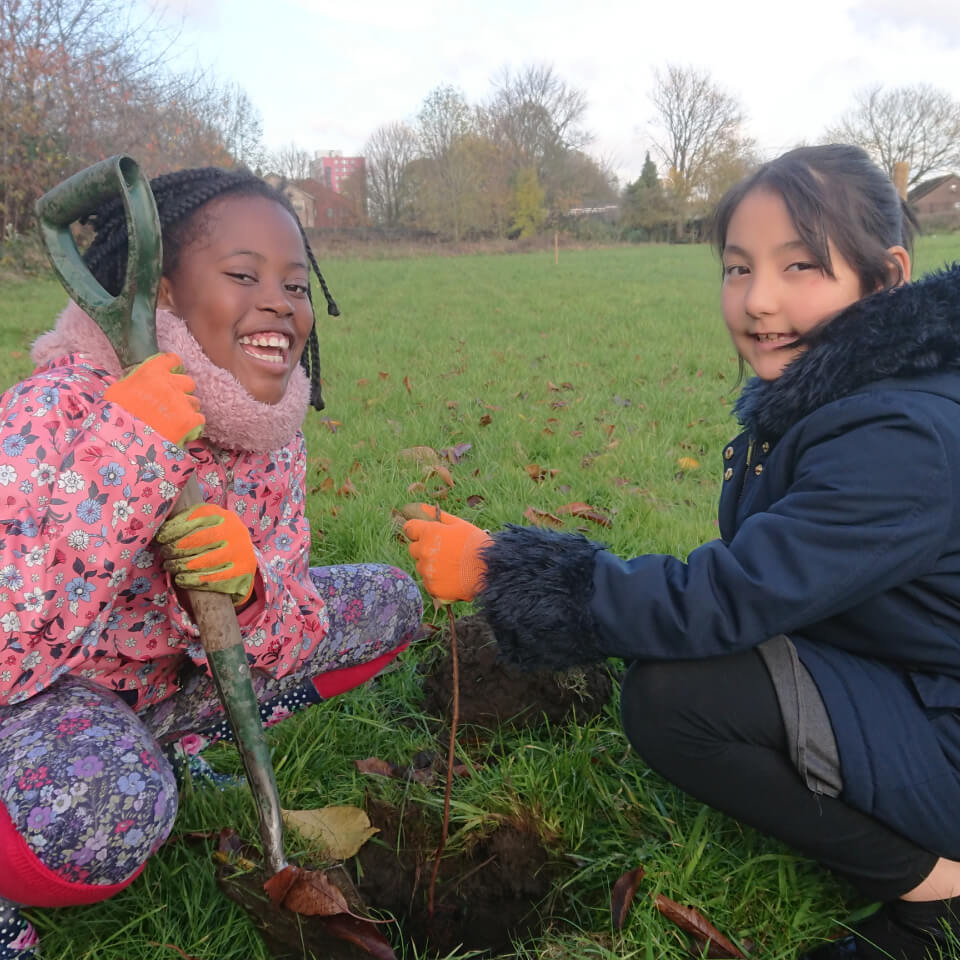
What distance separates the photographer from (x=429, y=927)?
144 centimetres

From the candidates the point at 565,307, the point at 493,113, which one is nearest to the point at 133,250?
the point at 565,307

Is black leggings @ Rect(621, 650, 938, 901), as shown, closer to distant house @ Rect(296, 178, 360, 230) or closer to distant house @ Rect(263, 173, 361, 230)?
distant house @ Rect(263, 173, 361, 230)

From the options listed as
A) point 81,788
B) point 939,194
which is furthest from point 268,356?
point 939,194

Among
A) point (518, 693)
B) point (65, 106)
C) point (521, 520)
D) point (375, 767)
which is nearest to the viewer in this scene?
point (375, 767)

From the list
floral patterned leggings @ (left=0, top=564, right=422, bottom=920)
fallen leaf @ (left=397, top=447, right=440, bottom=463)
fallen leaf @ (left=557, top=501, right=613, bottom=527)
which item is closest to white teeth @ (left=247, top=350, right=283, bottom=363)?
floral patterned leggings @ (left=0, top=564, right=422, bottom=920)

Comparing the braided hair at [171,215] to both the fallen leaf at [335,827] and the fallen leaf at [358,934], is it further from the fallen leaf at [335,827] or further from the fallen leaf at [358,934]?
the fallen leaf at [358,934]

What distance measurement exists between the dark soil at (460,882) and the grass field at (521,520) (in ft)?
0.14

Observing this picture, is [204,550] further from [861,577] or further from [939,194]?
[939,194]

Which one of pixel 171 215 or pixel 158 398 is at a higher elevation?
pixel 171 215

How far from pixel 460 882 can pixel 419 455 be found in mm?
2462

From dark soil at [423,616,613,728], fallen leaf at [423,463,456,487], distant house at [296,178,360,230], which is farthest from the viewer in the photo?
distant house at [296,178,360,230]

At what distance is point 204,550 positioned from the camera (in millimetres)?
1392

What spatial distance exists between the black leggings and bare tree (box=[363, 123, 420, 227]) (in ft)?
158

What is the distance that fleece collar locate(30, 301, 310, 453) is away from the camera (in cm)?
151
